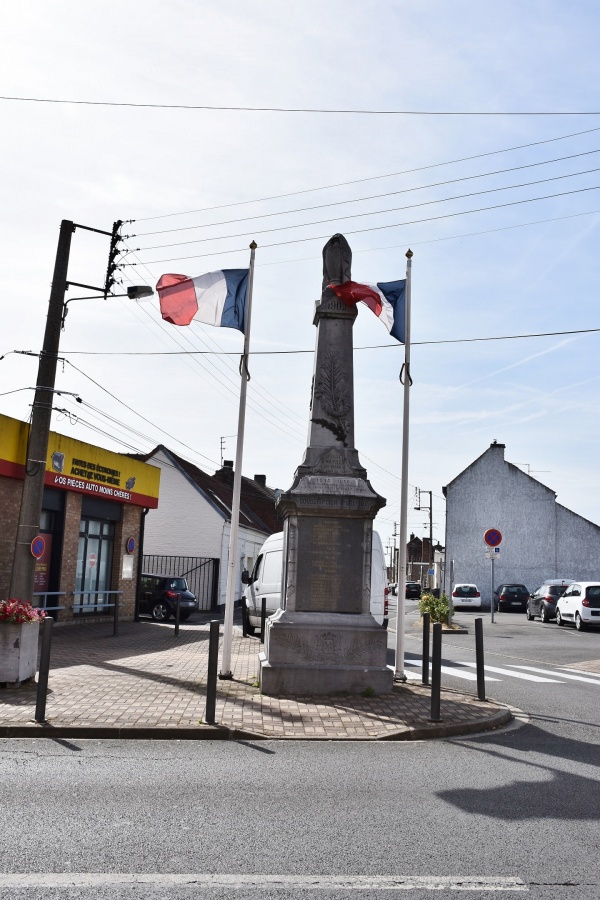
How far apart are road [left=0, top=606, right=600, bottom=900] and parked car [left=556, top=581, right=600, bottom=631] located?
18426 mm

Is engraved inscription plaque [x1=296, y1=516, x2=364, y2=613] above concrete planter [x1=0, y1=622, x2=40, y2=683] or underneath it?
above

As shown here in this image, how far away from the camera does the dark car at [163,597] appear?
2661 cm

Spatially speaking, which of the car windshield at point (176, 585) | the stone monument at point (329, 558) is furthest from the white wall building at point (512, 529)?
the stone monument at point (329, 558)

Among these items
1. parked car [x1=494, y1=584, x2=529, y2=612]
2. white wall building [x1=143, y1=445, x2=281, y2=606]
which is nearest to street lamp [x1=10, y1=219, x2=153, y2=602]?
white wall building [x1=143, y1=445, x2=281, y2=606]

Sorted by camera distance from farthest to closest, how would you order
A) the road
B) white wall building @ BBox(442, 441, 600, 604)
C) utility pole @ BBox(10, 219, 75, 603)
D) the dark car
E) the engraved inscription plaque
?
white wall building @ BBox(442, 441, 600, 604) → the dark car → utility pole @ BBox(10, 219, 75, 603) → the engraved inscription plaque → the road

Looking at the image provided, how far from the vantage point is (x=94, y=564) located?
23.6 m

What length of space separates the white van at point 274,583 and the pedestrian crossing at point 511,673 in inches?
50.8

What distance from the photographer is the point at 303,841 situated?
15.7 ft

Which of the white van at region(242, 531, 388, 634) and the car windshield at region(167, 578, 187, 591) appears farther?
the car windshield at region(167, 578, 187, 591)

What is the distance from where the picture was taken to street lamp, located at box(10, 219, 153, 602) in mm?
12836

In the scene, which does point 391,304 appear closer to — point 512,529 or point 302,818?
point 302,818

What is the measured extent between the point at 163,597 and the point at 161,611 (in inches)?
18.5

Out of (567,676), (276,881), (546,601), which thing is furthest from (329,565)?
(546,601)

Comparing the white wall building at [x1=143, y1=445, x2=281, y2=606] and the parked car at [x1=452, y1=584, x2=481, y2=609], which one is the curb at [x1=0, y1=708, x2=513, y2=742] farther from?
the parked car at [x1=452, y1=584, x2=481, y2=609]
